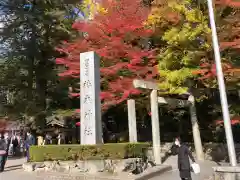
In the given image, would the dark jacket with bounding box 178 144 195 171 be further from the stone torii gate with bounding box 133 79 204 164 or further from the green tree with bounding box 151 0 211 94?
the green tree with bounding box 151 0 211 94

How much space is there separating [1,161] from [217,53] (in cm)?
955

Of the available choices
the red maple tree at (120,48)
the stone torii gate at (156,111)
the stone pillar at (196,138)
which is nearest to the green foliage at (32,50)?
the red maple tree at (120,48)

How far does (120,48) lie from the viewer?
17641 millimetres

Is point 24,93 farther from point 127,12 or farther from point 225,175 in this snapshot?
point 225,175

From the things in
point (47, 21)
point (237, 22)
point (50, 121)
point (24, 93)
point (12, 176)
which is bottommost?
point (12, 176)

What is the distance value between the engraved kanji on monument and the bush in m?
0.80

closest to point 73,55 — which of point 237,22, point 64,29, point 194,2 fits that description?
point 64,29

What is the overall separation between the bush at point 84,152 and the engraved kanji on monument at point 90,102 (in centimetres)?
80

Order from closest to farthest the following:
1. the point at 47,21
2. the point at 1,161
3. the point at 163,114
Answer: the point at 1,161, the point at 47,21, the point at 163,114

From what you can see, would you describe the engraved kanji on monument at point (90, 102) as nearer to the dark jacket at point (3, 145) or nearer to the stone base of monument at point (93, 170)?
the stone base of monument at point (93, 170)

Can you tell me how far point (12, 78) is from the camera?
22.4m

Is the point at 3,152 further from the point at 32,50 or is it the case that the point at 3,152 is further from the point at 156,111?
the point at 32,50

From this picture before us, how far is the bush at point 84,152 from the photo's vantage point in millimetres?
11398

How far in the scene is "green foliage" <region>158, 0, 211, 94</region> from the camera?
50.3 feet
